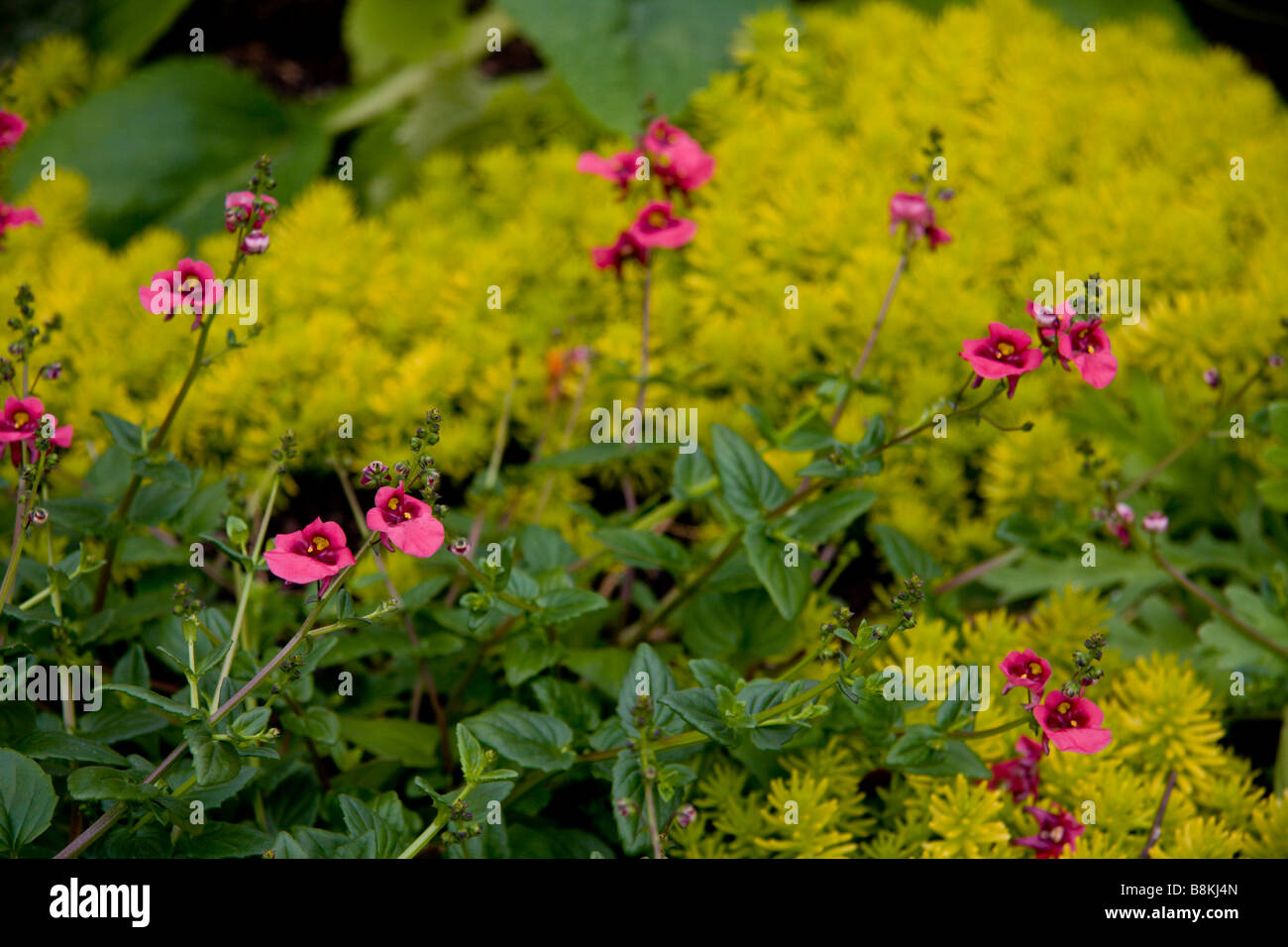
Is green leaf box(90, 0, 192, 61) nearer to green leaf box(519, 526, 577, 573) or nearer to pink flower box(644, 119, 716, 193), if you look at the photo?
pink flower box(644, 119, 716, 193)

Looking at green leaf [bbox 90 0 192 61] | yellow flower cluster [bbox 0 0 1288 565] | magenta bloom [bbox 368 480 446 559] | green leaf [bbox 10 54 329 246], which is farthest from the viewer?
green leaf [bbox 90 0 192 61]

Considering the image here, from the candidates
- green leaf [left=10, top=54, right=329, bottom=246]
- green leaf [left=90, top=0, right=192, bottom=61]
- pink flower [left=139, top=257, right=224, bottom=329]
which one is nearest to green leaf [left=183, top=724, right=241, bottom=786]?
pink flower [left=139, top=257, right=224, bottom=329]

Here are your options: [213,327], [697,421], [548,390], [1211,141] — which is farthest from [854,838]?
[1211,141]

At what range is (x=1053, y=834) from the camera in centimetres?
96

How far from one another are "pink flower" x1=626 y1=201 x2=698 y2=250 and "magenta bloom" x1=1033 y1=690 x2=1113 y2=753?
0.65 m

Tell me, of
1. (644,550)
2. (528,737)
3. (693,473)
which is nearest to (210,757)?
(528,737)

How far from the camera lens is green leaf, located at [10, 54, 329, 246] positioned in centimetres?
203

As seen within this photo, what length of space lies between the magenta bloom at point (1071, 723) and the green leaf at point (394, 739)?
0.58 m

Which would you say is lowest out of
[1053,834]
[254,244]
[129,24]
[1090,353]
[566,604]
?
[1053,834]

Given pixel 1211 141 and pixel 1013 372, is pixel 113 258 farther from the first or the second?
pixel 1211 141

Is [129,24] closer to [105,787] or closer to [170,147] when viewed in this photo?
[170,147]

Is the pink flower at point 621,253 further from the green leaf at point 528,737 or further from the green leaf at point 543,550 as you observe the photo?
the green leaf at point 528,737

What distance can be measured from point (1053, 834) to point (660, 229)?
778 millimetres

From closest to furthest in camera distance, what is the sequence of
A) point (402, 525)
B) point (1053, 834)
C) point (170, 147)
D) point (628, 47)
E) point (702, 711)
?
point (402, 525), point (702, 711), point (1053, 834), point (628, 47), point (170, 147)
